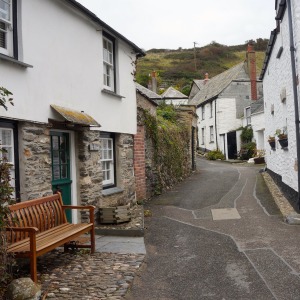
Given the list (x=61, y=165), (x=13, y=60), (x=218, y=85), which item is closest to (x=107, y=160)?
(x=61, y=165)

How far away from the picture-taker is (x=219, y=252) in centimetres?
651

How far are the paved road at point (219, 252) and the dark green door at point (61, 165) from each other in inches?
75.9

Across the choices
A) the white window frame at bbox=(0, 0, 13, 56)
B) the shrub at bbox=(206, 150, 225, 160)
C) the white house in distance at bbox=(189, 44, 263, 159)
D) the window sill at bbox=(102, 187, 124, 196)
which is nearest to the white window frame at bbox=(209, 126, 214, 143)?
the white house in distance at bbox=(189, 44, 263, 159)

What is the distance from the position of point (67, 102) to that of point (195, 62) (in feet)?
230

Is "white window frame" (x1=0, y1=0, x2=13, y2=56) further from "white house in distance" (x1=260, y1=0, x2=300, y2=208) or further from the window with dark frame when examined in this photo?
"white house in distance" (x1=260, y1=0, x2=300, y2=208)

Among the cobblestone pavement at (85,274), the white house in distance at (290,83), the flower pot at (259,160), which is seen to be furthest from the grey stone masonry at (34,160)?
the flower pot at (259,160)

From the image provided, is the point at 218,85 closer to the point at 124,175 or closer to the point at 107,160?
the point at 124,175

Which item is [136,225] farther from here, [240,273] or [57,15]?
[57,15]

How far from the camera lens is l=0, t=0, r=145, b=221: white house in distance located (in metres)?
6.23

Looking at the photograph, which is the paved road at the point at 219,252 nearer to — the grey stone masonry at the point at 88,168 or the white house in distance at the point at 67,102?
the grey stone masonry at the point at 88,168

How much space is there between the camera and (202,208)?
1080 cm

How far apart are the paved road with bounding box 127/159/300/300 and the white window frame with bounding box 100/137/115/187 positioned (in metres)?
1.50

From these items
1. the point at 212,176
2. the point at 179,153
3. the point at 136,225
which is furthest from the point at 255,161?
the point at 136,225

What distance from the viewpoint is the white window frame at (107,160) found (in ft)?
31.9
